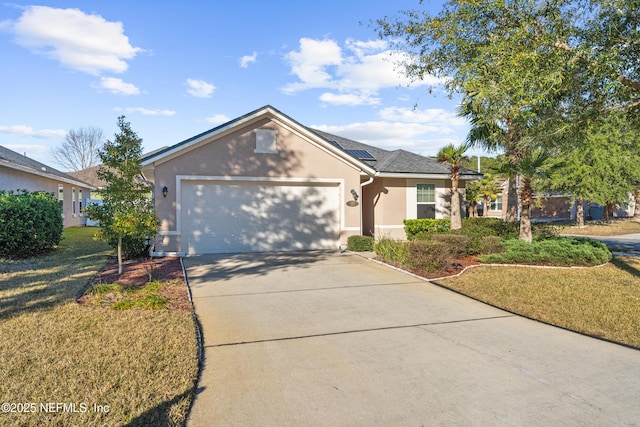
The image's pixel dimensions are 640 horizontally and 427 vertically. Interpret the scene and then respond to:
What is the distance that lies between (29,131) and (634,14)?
66.1 meters

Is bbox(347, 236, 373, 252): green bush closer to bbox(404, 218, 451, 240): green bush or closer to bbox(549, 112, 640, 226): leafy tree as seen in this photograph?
bbox(404, 218, 451, 240): green bush

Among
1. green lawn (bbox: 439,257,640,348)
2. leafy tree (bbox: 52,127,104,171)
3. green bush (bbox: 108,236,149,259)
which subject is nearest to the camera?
green lawn (bbox: 439,257,640,348)

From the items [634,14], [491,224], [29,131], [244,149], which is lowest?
[491,224]

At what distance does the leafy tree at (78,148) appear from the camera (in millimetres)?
52062

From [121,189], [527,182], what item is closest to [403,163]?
[527,182]

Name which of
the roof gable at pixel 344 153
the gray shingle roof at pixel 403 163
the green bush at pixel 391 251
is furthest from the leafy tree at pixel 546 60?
the gray shingle roof at pixel 403 163

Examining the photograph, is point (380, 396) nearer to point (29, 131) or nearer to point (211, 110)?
point (211, 110)

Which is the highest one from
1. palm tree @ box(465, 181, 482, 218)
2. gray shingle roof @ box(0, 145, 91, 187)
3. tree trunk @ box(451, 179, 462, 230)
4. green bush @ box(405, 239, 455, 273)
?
gray shingle roof @ box(0, 145, 91, 187)

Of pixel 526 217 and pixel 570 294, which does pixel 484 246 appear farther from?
pixel 570 294

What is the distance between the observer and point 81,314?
5.95 m

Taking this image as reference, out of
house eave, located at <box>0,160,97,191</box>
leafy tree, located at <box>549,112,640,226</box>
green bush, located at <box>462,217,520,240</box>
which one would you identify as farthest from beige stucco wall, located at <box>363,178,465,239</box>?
house eave, located at <box>0,160,97,191</box>

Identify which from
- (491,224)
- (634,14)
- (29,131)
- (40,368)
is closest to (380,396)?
(40,368)

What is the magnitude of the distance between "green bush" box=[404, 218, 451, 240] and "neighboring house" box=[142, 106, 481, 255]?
1.97 m

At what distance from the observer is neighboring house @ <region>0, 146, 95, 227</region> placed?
16.9 meters
